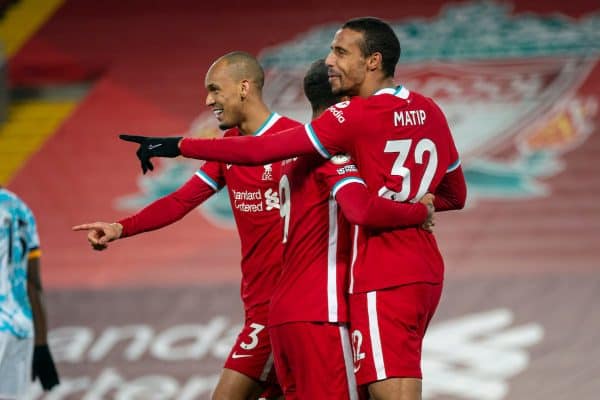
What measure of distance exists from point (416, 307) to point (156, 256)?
20.7 ft

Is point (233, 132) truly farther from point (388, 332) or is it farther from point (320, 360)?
point (388, 332)

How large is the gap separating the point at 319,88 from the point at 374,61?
1.12 ft

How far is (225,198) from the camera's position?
11016mm

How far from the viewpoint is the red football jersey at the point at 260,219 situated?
5.01 meters

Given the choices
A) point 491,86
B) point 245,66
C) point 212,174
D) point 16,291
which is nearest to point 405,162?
point 245,66

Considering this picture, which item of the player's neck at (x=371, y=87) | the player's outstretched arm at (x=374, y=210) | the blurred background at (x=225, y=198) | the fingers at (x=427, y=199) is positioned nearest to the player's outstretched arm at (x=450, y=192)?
the fingers at (x=427, y=199)

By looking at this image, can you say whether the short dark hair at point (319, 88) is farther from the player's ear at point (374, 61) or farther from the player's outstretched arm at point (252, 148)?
the player's outstretched arm at point (252, 148)

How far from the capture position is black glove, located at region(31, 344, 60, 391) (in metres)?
5.93

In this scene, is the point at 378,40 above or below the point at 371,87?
above

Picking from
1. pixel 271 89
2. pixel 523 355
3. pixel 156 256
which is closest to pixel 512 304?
pixel 523 355

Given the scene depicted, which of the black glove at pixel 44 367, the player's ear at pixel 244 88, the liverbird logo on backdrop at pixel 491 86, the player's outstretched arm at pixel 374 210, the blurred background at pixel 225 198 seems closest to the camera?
the player's outstretched arm at pixel 374 210

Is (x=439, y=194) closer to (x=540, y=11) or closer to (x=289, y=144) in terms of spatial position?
(x=289, y=144)

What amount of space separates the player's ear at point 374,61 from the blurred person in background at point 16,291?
2.05m

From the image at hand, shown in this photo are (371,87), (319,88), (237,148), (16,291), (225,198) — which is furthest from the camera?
(225,198)
